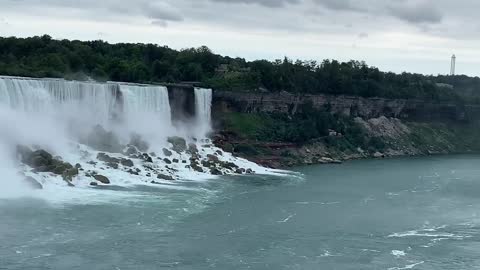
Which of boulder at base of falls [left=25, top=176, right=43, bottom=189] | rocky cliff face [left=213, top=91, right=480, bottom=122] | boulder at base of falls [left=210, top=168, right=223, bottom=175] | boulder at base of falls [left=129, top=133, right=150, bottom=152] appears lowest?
boulder at base of falls [left=210, top=168, right=223, bottom=175]

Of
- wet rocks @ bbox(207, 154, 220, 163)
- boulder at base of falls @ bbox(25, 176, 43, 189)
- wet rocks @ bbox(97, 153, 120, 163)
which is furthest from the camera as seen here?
wet rocks @ bbox(207, 154, 220, 163)

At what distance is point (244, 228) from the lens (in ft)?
92.2

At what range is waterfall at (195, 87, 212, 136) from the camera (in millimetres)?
52000

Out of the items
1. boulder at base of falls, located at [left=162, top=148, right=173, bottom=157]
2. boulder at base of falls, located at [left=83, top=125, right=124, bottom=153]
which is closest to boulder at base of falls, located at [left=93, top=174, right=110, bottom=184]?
boulder at base of falls, located at [left=83, top=125, right=124, bottom=153]

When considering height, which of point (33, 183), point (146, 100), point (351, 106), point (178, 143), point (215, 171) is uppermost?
point (146, 100)

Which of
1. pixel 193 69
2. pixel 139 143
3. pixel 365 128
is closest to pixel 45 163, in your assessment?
pixel 139 143

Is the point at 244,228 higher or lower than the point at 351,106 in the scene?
lower

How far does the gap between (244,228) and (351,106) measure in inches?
1573

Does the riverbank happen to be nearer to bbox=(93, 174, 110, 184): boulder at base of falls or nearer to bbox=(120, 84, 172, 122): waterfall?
bbox=(120, 84, 172, 122): waterfall

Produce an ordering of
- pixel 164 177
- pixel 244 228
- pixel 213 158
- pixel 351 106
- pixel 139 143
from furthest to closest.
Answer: pixel 351 106
pixel 213 158
pixel 139 143
pixel 164 177
pixel 244 228

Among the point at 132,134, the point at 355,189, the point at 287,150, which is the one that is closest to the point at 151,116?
the point at 132,134

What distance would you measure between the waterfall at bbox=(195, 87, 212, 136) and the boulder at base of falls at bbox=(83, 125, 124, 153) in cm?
959

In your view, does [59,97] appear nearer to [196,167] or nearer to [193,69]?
[196,167]

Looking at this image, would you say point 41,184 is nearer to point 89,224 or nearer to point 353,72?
point 89,224
